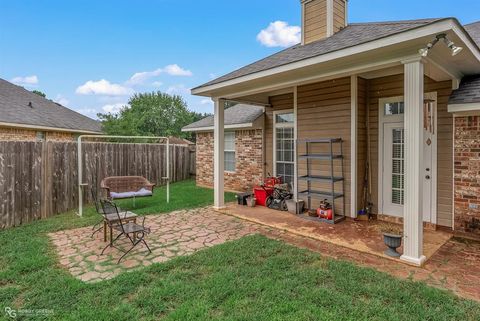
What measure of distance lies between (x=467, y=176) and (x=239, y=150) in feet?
20.1

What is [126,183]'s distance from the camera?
733 cm

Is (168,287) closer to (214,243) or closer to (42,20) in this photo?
(214,243)

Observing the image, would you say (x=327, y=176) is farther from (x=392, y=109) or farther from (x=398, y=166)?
(x=392, y=109)

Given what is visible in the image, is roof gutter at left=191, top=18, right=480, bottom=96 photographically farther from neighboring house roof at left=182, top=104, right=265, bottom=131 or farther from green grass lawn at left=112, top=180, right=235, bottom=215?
green grass lawn at left=112, top=180, right=235, bottom=215

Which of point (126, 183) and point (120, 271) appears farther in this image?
point (126, 183)

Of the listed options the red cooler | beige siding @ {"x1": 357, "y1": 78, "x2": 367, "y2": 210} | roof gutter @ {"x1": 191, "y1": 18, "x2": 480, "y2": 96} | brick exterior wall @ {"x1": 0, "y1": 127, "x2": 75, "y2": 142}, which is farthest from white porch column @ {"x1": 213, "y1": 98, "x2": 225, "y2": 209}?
brick exterior wall @ {"x1": 0, "y1": 127, "x2": 75, "y2": 142}

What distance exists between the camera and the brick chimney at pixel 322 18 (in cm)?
659

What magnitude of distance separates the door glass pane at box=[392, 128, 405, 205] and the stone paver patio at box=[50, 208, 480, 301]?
1256 mm

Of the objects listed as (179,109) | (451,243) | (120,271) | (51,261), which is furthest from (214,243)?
(179,109)

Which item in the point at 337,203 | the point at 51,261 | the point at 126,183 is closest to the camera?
the point at 51,261

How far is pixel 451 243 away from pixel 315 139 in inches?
118

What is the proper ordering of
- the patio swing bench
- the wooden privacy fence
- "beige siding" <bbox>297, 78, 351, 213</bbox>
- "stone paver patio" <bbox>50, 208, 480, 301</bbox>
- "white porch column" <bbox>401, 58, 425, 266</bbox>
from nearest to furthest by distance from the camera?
"stone paver patio" <bbox>50, 208, 480, 301</bbox>, "white porch column" <bbox>401, 58, 425, 266</bbox>, the wooden privacy fence, "beige siding" <bbox>297, 78, 351, 213</bbox>, the patio swing bench

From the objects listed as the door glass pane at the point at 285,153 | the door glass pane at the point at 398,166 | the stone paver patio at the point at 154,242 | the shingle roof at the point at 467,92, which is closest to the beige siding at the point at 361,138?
the door glass pane at the point at 398,166

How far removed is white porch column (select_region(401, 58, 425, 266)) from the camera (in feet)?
11.5
